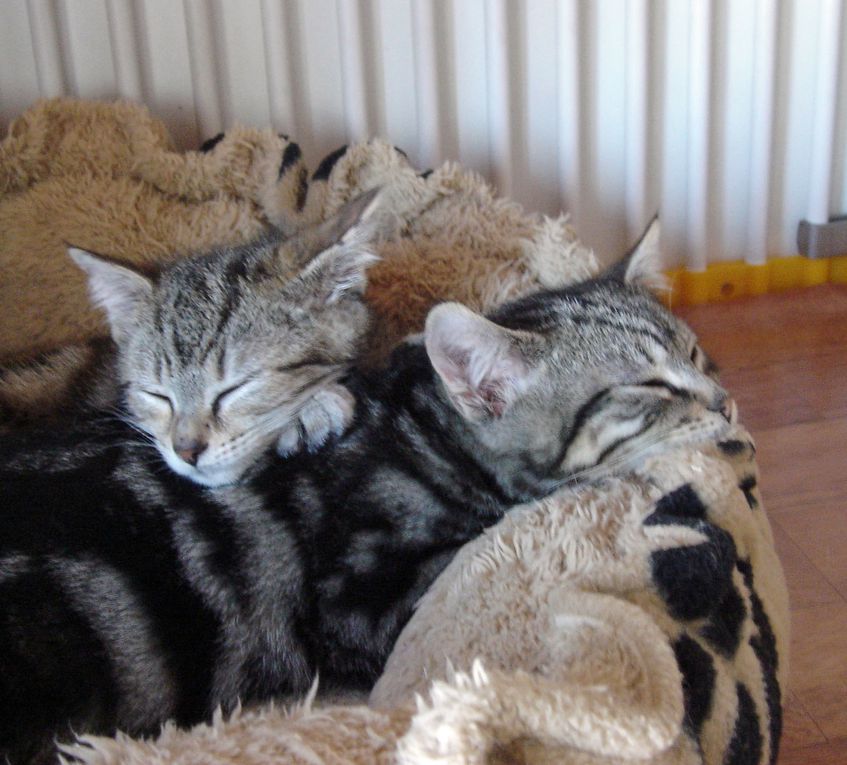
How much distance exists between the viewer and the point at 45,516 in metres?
1.08

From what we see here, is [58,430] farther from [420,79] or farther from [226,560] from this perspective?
[420,79]

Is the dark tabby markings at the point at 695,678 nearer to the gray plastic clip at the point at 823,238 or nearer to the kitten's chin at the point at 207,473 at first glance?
the kitten's chin at the point at 207,473

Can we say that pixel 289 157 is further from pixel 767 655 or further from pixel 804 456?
pixel 767 655

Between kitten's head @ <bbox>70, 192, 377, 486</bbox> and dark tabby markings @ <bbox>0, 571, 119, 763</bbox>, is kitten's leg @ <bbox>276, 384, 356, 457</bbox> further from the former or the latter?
dark tabby markings @ <bbox>0, 571, 119, 763</bbox>

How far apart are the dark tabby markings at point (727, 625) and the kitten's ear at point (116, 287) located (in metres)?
0.78

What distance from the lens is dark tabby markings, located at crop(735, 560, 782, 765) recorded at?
3.27 feet

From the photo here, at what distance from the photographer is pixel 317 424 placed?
1.20m

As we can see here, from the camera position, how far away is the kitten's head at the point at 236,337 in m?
1.18

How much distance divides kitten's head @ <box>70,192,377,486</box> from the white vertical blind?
25.6 inches

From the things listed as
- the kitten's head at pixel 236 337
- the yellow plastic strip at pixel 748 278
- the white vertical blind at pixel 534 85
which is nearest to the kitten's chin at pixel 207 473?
the kitten's head at pixel 236 337

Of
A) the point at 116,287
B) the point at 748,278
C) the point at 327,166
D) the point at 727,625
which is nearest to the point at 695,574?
the point at 727,625

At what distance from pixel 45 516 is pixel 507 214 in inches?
35.7

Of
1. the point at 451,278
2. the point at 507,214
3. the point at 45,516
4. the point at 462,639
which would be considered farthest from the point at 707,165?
the point at 45,516

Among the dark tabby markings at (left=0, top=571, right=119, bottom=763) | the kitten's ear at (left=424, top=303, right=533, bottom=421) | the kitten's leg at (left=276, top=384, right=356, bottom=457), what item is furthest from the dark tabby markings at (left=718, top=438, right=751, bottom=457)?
the dark tabby markings at (left=0, top=571, right=119, bottom=763)
